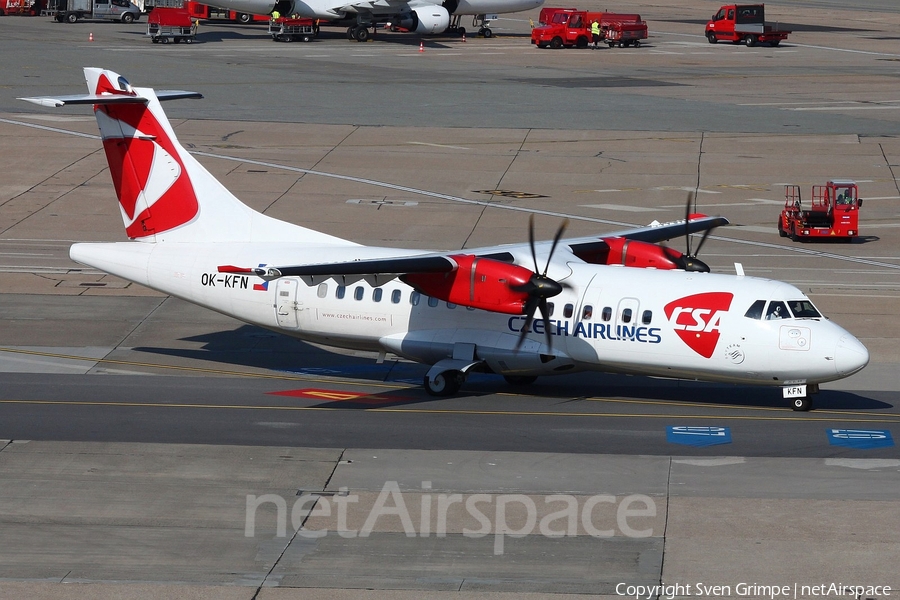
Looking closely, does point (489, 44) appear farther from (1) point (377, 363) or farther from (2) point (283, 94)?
(1) point (377, 363)

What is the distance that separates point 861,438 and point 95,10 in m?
87.9

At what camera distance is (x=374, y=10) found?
85312mm

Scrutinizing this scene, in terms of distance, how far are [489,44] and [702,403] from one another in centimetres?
6638

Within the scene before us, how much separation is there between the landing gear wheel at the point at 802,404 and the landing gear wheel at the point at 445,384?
22.7 feet

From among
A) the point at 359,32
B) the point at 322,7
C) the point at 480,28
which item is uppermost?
the point at 322,7

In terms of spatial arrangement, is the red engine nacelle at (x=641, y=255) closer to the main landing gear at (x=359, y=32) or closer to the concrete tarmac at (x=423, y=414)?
the concrete tarmac at (x=423, y=414)

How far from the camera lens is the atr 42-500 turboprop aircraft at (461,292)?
23.7 meters

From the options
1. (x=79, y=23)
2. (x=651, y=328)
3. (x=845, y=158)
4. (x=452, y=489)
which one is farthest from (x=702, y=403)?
(x=79, y=23)

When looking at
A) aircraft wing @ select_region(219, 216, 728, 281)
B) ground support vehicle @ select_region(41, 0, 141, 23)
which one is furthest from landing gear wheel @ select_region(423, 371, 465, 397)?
ground support vehicle @ select_region(41, 0, 141, 23)

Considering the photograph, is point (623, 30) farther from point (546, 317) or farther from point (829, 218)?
point (546, 317)

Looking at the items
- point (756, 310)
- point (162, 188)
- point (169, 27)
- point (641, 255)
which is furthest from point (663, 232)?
point (169, 27)

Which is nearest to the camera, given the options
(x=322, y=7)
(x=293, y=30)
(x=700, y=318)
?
(x=700, y=318)

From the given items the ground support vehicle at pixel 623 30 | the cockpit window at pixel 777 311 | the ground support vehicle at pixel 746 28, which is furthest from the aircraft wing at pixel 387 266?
the ground support vehicle at pixel 746 28

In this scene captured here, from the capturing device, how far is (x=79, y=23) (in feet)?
321
